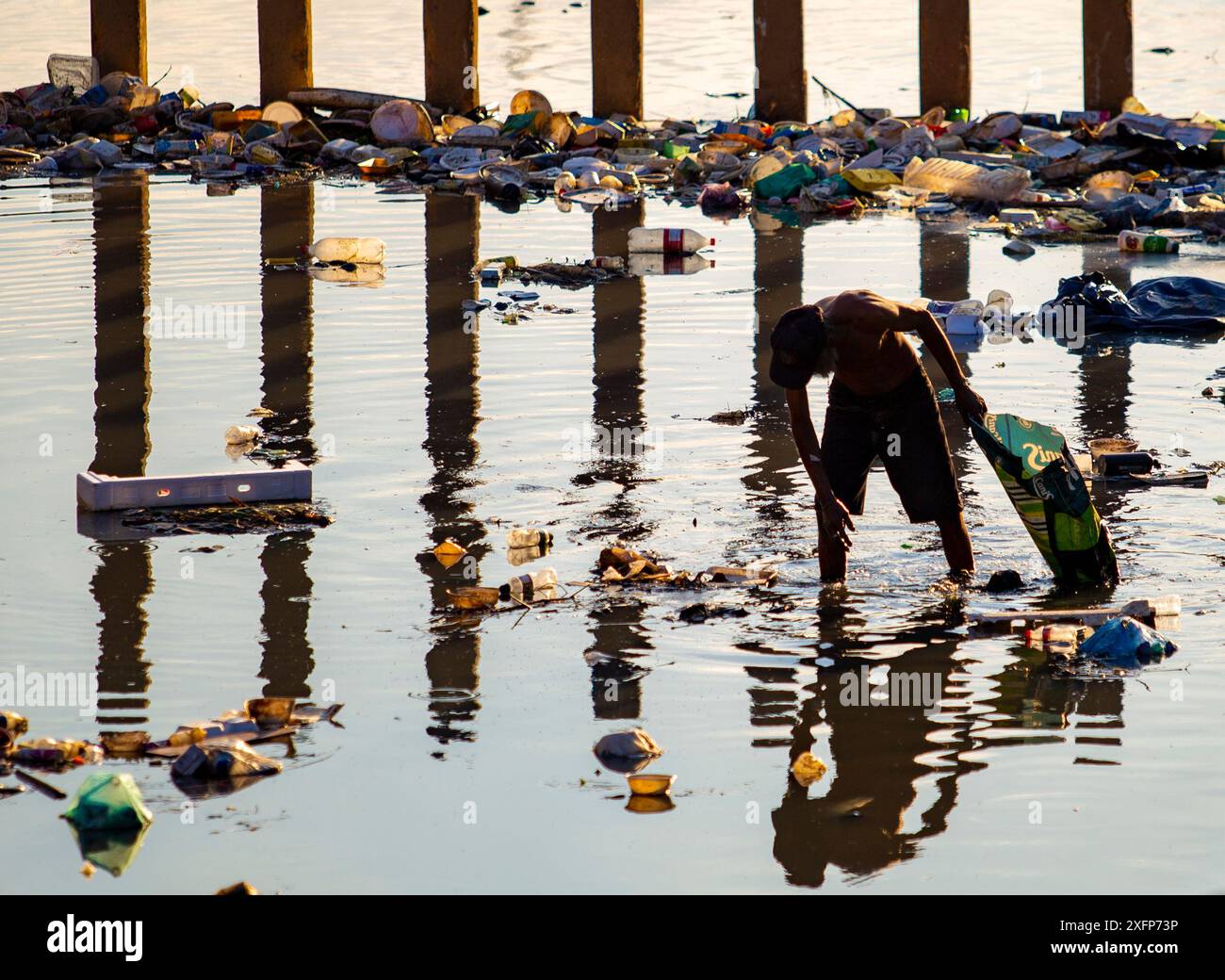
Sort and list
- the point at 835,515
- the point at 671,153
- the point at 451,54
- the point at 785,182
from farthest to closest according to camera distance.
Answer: the point at 451,54, the point at 671,153, the point at 785,182, the point at 835,515

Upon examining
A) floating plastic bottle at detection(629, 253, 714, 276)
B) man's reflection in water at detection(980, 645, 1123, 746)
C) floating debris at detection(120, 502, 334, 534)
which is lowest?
man's reflection in water at detection(980, 645, 1123, 746)

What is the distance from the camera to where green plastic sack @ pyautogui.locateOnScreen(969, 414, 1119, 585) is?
614cm

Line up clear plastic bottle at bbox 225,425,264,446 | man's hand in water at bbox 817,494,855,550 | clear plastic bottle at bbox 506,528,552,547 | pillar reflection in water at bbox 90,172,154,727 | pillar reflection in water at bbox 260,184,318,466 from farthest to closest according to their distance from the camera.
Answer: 1. pillar reflection in water at bbox 260,184,318,466
2. clear plastic bottle at bbox 225,425,264,446
3. clear plastic bottle at bbox 506,528,552,547
4. man's hand in water at bbox 817,494,855,550
5. pillar reflection in water at bbox 90,172,154,727

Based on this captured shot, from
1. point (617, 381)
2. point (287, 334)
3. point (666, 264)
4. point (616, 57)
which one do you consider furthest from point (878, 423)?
point (616, 57)

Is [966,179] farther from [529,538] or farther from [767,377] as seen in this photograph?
[529,538]

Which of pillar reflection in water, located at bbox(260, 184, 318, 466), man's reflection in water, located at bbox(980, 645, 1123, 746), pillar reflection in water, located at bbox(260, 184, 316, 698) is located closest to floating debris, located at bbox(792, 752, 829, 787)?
man's reflection in water, located at bbox(980, 645, 1123, 746)

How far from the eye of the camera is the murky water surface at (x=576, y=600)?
432cm

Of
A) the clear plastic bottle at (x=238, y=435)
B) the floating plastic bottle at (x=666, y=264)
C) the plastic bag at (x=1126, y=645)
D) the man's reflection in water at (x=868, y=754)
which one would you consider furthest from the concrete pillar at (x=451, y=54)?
the plastic bag at (x=1126, y=645)

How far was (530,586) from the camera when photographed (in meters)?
6.14

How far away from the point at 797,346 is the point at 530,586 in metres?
1.34

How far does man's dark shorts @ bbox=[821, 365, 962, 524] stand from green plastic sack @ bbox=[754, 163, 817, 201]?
8382mm

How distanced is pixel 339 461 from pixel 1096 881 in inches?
181

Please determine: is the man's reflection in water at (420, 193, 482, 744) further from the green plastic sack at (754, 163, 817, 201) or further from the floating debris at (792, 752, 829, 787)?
the green plastic sack at (754, 163, 817, 201)
